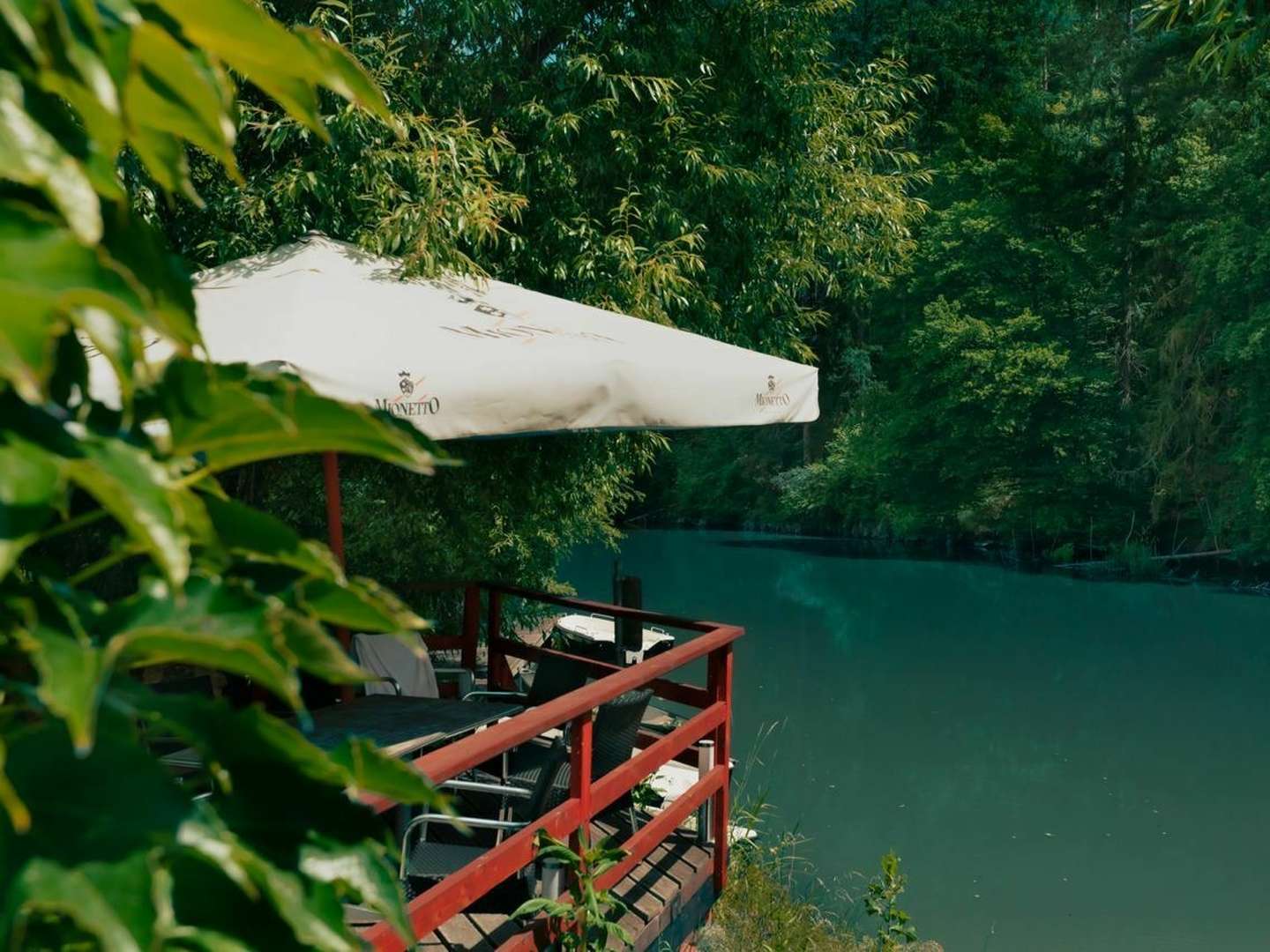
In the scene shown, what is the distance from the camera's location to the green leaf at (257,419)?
0.60m

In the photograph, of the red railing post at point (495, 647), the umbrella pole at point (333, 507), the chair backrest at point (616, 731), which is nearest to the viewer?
the chair backrest at point (616, 731)

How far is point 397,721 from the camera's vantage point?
3848mm

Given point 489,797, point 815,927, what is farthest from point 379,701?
point 815,927

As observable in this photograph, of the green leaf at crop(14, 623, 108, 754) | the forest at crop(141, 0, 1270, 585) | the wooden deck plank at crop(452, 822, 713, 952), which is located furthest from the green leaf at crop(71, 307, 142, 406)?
the forest at crop(141, 0, 1270, 585)

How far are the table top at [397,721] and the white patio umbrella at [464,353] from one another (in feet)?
2.85

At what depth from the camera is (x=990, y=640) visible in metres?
19.0

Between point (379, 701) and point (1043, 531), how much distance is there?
25.9 m

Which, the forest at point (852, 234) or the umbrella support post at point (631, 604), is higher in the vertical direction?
the forest at point (852, 234)

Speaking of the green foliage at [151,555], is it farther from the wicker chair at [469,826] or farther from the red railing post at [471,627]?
the red railing post at [471,627]

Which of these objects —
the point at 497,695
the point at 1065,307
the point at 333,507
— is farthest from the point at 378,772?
the point at 1065,307

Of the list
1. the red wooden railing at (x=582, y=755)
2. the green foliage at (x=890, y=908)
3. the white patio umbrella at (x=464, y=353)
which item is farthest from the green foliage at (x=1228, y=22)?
the green foliage at (x=890, y=908)

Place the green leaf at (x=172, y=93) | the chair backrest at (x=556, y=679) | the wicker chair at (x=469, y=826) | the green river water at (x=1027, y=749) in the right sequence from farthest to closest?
the green river water at (x=1027, y=749) < the chair backrest at (x=556, y=679) < the wicker chair at (x=469, y=826) < the green leaf at (x=172, y=93)

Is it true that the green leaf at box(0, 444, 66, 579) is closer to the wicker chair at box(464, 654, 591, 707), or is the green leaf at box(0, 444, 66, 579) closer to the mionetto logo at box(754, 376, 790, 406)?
the mionetto logo at box(754, 376, 790, 406)

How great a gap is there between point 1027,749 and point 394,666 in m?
10.1
